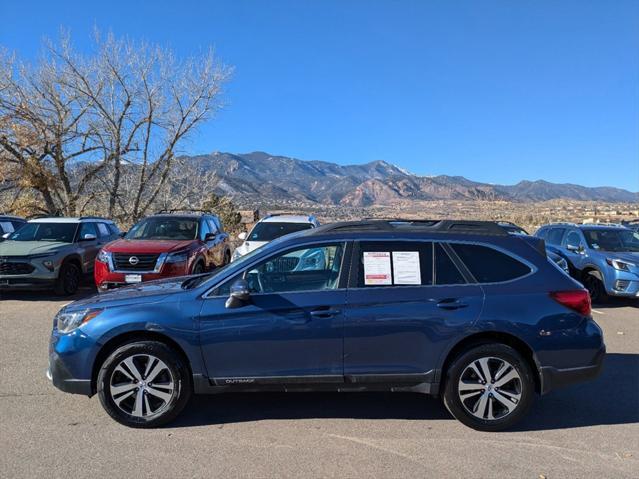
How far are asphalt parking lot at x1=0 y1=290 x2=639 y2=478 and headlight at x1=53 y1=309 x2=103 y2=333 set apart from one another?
2.61ft

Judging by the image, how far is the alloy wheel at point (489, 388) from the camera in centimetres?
415

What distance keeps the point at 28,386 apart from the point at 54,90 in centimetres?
2025

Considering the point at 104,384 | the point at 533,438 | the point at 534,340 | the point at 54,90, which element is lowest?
the point at 533,438

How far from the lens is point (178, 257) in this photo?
30.4 feet

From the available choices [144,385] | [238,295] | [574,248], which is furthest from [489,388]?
[574,248]

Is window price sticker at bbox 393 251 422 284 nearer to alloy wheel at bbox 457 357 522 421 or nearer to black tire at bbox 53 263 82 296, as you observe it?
alloy wheel at bbox 457 357 522 421

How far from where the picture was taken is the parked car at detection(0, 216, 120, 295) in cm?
975

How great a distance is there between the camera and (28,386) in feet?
16.6

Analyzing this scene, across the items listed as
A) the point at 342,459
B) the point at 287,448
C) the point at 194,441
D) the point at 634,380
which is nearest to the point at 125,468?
the point at 194,441

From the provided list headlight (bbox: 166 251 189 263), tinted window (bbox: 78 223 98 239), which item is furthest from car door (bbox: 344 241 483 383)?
tinted window (bbox: 78 223 98 239)

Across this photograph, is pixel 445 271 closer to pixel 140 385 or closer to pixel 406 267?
pixel 406 267

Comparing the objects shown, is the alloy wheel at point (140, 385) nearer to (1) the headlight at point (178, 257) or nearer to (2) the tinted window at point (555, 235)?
(1) the headlight at point (178, 257)

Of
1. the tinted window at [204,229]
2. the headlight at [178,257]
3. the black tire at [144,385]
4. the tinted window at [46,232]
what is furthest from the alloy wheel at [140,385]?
the tinted window at [46,232]

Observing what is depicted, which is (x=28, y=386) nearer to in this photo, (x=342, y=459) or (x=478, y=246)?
(x=342, y=459)
